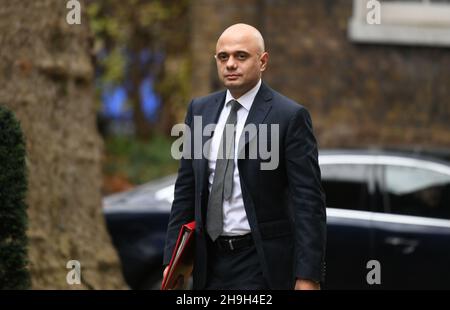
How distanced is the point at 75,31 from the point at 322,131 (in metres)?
6.15

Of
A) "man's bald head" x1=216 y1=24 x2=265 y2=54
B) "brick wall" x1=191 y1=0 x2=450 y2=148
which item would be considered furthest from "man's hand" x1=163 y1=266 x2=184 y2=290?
"brick wall" x1=191 y1=0 x2=450 y2=148

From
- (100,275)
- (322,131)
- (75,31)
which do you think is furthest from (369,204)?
(322,131)

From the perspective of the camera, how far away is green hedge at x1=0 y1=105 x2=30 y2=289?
543 cm

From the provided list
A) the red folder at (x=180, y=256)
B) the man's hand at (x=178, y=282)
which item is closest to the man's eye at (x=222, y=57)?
the red folder at (x=180, y=256)

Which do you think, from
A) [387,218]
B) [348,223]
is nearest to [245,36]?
[348,223]

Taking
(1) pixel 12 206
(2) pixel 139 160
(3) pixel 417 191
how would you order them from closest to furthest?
(1) pixel 12 206 → (3) pixel 417 191 → (2) pixel 139 160

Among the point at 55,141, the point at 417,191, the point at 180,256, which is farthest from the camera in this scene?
the point at 417,191

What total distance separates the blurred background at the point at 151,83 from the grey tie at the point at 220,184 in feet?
7.83

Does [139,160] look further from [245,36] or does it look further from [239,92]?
[245,36]

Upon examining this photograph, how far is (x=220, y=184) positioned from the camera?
438 centimetres

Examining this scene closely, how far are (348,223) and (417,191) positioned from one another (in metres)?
0.67

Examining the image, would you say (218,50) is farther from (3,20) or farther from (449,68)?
(449,68)

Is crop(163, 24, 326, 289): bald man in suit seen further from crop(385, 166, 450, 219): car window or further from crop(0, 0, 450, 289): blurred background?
crop(385, 166, 450, 219): car window

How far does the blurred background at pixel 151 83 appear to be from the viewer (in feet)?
22.0
